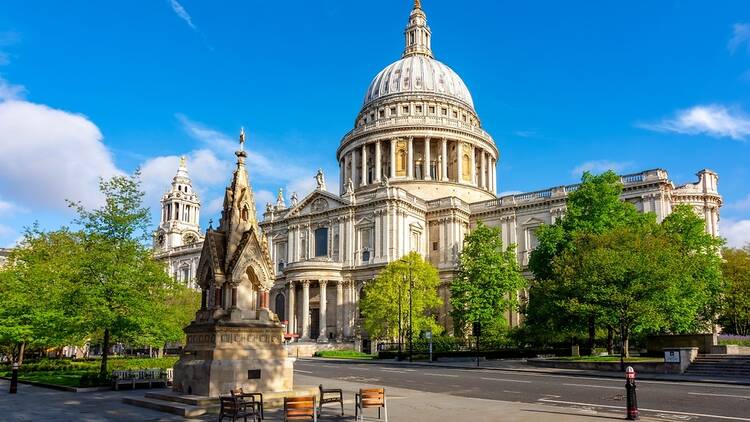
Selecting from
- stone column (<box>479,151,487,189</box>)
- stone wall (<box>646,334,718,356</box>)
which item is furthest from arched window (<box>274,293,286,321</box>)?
stone wall (<box>646,334,718,356</box>)

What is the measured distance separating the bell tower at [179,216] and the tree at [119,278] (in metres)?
83.9

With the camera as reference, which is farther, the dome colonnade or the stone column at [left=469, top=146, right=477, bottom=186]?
the stone column at [left=469, top=146, right=477, bottom=186]

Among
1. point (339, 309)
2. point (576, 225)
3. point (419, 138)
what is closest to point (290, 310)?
point (339, 309)

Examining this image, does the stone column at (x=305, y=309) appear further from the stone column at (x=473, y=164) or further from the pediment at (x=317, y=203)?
the stone column at (x=473, y=164)

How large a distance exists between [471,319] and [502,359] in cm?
558

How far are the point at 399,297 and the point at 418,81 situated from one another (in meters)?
52.0

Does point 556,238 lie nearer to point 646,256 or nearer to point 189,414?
point 646,256

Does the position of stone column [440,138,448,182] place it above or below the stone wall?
above

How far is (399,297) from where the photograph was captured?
2328 inches

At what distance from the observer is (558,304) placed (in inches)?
1604

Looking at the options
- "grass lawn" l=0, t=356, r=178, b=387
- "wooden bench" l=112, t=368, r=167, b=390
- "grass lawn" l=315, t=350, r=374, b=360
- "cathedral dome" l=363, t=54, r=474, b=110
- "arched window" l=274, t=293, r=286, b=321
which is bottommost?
"grass lawn" l=315, t=350, r=374, b=360

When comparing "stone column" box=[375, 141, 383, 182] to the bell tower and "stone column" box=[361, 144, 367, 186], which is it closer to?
"stone column" box=[361, 144, 367, 186]

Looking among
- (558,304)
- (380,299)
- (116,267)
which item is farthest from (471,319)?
(116,267)

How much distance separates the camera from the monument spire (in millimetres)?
111562
